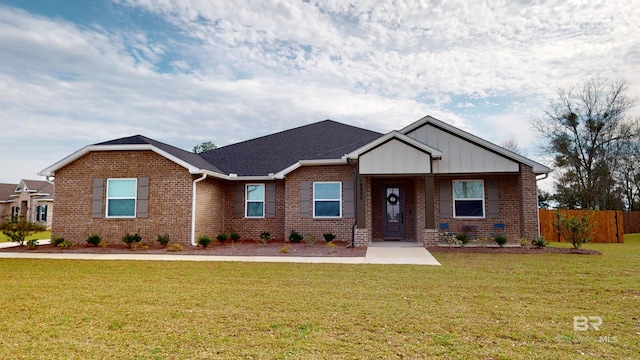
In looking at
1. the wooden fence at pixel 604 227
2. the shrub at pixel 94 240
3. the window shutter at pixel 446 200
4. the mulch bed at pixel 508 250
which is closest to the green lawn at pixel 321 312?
the mulch bed at pixel 508 250

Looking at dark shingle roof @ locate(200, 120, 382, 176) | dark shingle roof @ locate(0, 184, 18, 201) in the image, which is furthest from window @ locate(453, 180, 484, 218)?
dark shingle roof @ locate(0, 184, 18, 201)

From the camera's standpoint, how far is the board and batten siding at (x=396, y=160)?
559 inches

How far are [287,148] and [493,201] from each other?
9674 millimetres

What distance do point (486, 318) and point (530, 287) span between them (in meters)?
2.60

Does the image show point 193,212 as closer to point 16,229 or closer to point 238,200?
point 238,200

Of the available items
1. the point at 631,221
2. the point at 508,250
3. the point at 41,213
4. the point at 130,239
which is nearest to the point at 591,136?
the point at 631,221

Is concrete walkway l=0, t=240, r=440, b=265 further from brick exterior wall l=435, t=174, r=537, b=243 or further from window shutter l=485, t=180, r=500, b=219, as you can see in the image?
window shutter l=485, t=180, r=500, b=219

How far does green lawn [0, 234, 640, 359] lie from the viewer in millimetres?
4223

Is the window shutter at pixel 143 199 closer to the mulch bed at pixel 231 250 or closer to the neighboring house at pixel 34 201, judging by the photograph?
the mulch bed at pixel 231 250

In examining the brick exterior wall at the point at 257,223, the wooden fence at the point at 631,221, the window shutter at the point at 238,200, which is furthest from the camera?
the wooden fence at the point at 631,221

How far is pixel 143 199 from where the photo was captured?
49.2 ft

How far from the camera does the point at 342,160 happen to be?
50.8 ft

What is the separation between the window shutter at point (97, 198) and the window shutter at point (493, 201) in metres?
14.8

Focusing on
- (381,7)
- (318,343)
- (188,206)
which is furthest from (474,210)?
(318,343)
